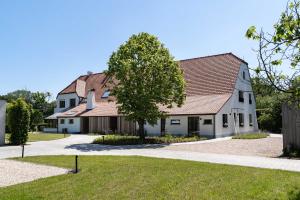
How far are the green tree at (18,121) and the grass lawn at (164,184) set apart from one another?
14905 mm

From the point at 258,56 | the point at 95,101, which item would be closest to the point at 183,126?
the point at 95,101

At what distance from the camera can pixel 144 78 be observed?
25.7 metres

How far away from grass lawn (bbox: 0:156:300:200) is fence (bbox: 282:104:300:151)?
19.1 feet

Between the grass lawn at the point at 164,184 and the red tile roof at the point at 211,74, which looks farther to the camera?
the red tile roof at the point at 211,74

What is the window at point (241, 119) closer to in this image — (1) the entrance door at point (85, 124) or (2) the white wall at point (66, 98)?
(1) the entrance door at point (85, 124)

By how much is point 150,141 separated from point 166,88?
4.56 meters

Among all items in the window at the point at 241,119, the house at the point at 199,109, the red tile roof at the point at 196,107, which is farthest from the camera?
the window at the point at 241,119

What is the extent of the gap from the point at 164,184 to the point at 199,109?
73.7ft

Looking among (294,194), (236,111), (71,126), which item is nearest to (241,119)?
(236,111)

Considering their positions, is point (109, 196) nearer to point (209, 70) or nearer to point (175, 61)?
point (175, 61)

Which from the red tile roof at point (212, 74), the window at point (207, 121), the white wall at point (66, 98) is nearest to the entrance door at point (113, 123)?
the red tile roof at point (212, 74)

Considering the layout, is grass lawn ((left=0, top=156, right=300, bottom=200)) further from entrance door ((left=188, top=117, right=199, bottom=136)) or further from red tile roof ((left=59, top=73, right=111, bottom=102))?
red tile roof ((left=59, top=73, right=111, bottom=102))

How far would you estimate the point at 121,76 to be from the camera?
82.8ft

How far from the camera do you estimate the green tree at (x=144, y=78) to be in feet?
82.6
